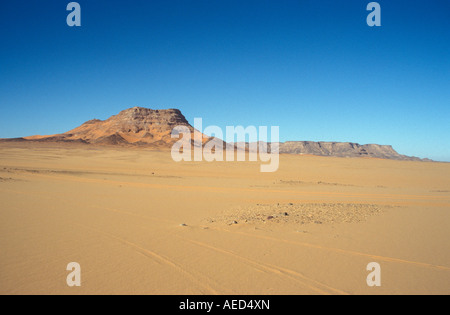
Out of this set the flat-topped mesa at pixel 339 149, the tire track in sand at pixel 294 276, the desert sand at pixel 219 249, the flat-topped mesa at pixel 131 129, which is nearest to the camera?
the tire track in sand at pixel 294 276

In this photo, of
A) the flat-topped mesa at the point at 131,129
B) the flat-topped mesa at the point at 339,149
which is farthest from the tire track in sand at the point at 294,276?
the flat-topped mesa at the point at 339,149

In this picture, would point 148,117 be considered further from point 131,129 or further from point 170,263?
point 170,263

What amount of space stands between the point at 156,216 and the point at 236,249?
3739mm

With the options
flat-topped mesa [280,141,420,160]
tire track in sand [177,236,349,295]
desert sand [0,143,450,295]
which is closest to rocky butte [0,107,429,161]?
desert sand [0,143,450,295]

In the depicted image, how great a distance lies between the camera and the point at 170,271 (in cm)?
447

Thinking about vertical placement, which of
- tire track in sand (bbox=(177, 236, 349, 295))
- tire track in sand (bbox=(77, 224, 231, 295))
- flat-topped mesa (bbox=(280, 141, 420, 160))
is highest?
flat-topped mesa (bbox=(280, 141, 420, 160))

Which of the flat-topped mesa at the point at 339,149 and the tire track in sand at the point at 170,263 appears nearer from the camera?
the tire track in sand at the point at 170,263

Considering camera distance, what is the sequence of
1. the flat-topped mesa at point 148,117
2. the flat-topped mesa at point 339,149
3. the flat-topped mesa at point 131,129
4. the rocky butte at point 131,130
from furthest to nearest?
the flat-topped mesa at point 339,149 → the flat-topped mesa at point 148,117 → the flat-topped mesa at point 131,129 → the rocky butte at point 131,130

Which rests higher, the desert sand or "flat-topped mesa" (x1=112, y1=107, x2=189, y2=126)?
"flat-topped mesa" (x1=112, y1=107, x2=189, y2=126)

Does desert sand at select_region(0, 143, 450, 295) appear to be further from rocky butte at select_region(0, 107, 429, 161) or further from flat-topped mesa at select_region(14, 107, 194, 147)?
flat-topped mesa at select_region(14, 107, 194, 147)

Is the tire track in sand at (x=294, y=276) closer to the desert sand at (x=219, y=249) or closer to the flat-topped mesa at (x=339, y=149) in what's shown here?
the desert sand at (x=219, y=249)

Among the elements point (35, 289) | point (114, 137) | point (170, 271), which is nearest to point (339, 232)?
point (170, 271)

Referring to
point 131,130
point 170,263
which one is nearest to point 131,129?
point 131,130
